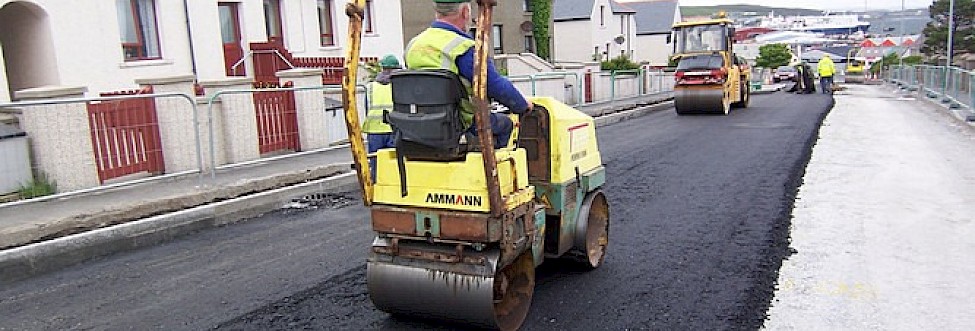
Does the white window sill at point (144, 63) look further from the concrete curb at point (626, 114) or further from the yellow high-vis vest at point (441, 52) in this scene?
the yellow high-vis vest at point (441, 52)

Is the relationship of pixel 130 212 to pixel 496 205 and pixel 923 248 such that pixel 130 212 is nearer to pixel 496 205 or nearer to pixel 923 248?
pixel 496 205

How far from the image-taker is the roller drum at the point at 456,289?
387 centimetres

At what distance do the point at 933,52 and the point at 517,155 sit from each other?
56312 mm

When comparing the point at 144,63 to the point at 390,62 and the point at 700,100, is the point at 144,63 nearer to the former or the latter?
the point at 390,62

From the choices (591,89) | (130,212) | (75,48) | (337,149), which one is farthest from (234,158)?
(591,89)

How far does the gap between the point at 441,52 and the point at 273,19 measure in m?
15.5

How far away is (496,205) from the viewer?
374 cm

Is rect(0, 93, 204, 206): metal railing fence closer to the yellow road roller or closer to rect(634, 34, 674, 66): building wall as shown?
the yellow road roller

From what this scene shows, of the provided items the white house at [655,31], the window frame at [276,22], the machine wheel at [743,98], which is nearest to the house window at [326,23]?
the window frame at [276,22]

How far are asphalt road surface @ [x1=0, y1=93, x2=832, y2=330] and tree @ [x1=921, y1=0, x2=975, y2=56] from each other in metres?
48.4

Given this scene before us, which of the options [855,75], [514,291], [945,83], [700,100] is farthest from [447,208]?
[855,75]

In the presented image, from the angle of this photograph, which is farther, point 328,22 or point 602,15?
point 602,15

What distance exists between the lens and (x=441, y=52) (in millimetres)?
3711

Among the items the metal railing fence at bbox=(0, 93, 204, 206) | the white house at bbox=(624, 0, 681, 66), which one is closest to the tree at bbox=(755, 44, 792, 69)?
the white house at bbox=(624, 0, 681, 66)
